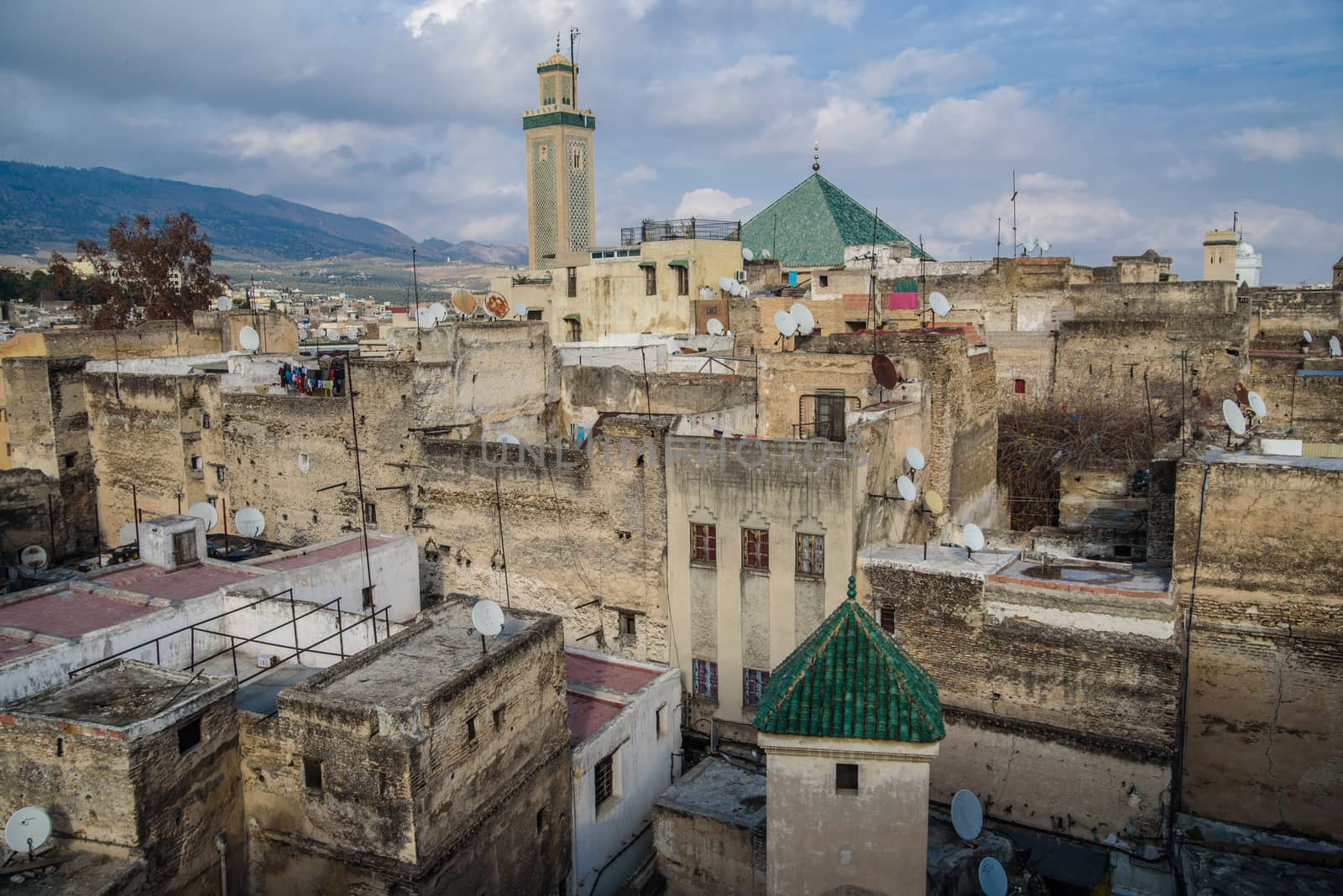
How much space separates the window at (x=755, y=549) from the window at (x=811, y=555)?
640mm

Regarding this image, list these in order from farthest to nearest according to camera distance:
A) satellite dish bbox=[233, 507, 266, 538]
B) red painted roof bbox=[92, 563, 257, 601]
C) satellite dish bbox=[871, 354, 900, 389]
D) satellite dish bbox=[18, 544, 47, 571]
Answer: satellite dish bbox=[18, 544, 47, 571] → satellite dish bbox=[233, 507, 266, 538] → satellite dish bbox=[871, 354, 900, 389] → red painted roof bbox=[92, 563, 257, 601]

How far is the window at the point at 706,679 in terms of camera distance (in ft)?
62.6

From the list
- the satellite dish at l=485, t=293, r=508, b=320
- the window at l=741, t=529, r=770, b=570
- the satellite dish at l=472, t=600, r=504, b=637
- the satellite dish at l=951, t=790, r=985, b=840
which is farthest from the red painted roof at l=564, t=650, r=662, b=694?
the satellite dish at l=485, t=293, r=508, b=320

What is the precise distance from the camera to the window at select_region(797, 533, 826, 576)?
689 inches

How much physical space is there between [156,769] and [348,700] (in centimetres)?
221

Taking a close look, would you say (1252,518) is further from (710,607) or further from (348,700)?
(348,700)

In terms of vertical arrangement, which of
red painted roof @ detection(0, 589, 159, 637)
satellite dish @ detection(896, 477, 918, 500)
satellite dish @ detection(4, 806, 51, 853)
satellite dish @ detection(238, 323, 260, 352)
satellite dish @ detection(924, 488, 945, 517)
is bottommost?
satellite dish @ detection(4, 806, 51, 853)

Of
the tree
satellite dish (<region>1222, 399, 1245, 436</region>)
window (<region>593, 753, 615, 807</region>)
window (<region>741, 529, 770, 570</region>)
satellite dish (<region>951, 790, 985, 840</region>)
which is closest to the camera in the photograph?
satellite dish (<region>951, 790, 985, 840</region>)

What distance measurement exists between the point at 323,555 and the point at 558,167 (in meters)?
54.7

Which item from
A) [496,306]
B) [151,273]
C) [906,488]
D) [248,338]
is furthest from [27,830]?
[151,273]

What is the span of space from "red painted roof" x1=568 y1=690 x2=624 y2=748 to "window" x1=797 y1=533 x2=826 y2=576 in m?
4.12

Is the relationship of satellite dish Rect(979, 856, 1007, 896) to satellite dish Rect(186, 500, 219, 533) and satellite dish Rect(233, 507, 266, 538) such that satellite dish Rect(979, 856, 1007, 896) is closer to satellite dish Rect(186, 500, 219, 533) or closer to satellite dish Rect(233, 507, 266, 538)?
satellite dish Rect(186, 500, 219, 533)

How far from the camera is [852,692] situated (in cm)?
1057

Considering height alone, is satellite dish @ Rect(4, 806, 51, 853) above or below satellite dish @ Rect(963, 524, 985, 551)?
below
